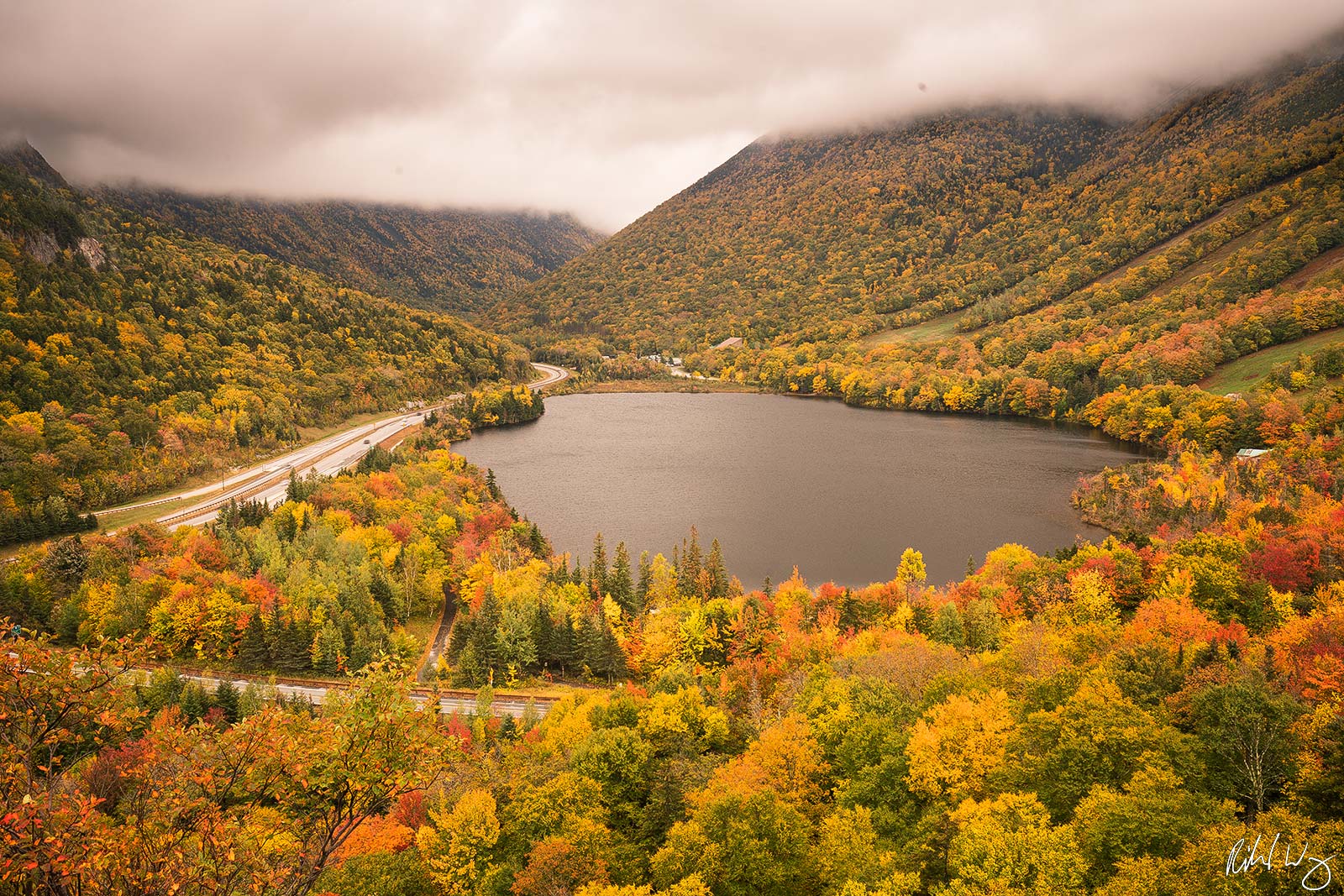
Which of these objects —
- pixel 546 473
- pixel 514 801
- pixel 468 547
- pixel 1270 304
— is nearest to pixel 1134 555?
pixel 514 801

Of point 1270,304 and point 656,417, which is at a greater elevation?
point 1270,304

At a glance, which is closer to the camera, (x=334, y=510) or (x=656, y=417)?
(x=334, y=510)

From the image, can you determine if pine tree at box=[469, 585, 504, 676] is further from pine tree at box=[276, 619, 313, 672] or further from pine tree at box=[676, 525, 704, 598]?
pine tree at box=[676, 525, 704, 598]

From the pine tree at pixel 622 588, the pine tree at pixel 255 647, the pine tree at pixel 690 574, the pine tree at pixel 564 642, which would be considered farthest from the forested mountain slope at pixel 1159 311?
the pine tree at pixel 255 647

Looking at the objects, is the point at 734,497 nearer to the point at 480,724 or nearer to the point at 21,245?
the point at 480,724

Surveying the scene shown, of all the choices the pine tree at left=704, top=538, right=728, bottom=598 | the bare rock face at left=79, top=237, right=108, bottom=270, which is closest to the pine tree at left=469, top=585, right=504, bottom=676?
the pine tree at left=704, top=538, right=728, bottom=598

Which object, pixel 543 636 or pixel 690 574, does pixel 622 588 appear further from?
pixel 543 636

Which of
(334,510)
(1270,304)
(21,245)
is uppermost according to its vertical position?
(21,245)
